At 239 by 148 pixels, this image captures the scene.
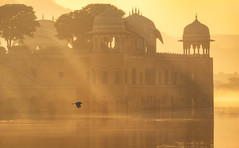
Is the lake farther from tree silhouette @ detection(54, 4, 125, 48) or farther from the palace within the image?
tree silhouette @ detection(54, 4, 125, 48)

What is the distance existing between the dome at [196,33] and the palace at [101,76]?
9.29 feet

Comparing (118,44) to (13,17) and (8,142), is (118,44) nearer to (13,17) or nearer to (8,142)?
(13,17)

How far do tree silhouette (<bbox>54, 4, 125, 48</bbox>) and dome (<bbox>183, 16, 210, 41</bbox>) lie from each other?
369 inches

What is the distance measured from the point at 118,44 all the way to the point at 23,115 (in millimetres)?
13537

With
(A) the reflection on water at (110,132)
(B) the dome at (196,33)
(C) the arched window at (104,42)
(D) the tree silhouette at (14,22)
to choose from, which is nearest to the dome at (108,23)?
(C) the arched window at (104,42)

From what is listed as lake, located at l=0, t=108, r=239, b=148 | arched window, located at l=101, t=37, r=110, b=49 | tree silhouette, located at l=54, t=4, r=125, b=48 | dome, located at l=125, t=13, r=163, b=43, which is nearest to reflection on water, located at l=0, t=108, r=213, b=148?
lake, located at l=0, t=108, r=239, b=148

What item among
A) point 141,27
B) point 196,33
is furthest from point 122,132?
point 196,33

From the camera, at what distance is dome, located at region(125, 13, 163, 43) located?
316 ft

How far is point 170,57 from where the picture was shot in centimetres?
9550

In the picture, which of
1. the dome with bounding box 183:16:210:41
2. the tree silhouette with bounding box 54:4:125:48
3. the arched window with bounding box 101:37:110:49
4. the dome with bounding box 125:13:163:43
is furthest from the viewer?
the dome with bounding box 183:16:210:41

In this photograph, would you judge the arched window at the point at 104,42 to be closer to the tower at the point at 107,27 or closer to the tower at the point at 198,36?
the tower at the point at 107,27

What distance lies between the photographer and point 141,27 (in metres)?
98.2

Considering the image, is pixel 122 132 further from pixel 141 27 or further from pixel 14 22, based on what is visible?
pixel 141 27

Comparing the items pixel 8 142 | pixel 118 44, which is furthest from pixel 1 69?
pixel 8 142
